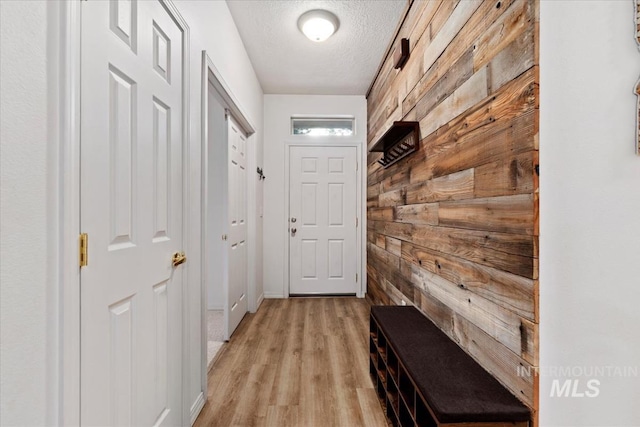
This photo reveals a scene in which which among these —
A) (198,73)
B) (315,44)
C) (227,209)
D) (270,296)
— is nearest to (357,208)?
(270,296)

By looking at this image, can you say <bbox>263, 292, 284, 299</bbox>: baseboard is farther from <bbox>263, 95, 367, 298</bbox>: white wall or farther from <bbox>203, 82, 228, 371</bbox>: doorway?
<bbox>203, 82, 228, 371</bbox>: doorway

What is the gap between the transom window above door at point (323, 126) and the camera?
168 inches

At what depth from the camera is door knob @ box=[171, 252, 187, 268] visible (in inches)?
58.4

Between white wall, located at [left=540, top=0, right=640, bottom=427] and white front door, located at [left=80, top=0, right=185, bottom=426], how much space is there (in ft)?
4.57

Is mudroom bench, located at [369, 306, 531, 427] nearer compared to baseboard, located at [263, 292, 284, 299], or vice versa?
mudroom bench, located at [369, 306, 531, 427]

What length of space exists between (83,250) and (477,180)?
1448mm

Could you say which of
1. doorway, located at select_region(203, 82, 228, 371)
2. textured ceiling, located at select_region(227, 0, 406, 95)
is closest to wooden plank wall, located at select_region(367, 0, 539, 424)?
textured ceiling, located at select_region(227, 0, 406, 95)

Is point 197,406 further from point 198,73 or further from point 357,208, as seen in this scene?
point 357,208

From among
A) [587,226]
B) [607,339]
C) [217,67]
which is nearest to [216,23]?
[217,67]

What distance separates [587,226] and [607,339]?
0.34 meters

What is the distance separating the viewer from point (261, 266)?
Answer: 404 centimetres

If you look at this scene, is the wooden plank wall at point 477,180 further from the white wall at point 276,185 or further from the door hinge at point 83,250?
the white wall at point 276,185

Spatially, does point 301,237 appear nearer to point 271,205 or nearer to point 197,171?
point 271,205

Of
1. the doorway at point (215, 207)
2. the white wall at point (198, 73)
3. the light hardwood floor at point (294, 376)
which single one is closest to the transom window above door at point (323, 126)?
the doorway at point (215, 207)
